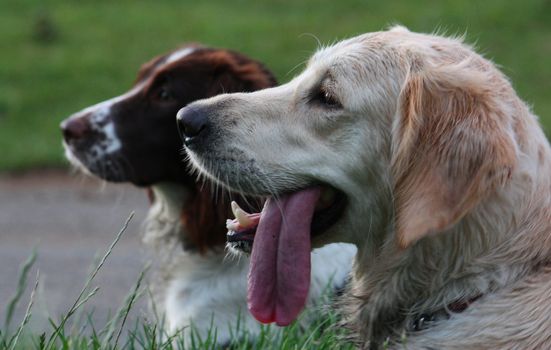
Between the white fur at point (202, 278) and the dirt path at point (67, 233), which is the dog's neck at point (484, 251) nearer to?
the white fur at point (202, 278)

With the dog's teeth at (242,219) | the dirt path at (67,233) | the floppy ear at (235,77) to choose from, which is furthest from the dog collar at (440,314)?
the dirt path at (67,233)

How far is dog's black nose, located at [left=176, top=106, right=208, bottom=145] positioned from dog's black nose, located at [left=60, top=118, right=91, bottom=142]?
6.71ft

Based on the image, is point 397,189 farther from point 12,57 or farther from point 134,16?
point 134,16

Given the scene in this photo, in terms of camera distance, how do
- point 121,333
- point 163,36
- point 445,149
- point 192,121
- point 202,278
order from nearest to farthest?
point 445,149, point 192,121, point 121,333, point 202,278, point 163,36


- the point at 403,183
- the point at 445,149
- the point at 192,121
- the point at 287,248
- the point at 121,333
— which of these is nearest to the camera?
the point at 445,149

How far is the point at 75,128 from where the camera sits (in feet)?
19.6

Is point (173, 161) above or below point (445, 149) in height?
below

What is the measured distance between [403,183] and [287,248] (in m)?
0.49

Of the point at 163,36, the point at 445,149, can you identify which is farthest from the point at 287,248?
the point at 163,36

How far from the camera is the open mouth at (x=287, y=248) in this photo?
3.79 metres

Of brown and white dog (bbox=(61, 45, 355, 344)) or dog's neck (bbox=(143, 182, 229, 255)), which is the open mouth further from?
dog's neck (bbox=(143, 182, 229, 255))

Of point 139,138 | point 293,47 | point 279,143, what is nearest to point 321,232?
point 279,143

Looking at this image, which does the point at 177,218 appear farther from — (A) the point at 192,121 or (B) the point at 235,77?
(A) the point at 192,121

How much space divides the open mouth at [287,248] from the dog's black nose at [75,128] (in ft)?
7.54
